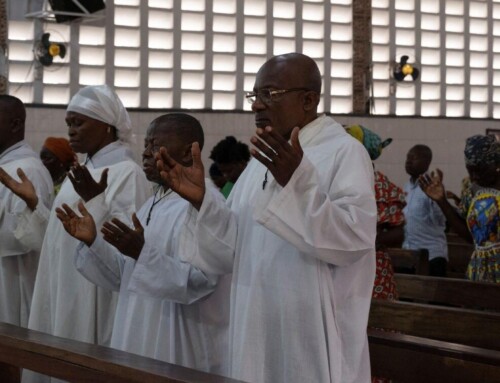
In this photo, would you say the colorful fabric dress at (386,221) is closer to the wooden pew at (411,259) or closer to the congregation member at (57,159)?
the wooden pew at (411,259)

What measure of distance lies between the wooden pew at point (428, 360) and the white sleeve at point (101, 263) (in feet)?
3.93

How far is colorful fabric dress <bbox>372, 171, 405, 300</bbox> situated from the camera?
235 inches

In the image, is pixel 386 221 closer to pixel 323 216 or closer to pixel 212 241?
pixel 212 241

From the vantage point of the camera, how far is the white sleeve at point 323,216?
3.55 metres

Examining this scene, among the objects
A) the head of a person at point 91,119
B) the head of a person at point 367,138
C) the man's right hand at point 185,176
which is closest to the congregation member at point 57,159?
the head of a person at point 91,119

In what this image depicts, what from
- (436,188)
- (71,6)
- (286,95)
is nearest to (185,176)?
(286,95)

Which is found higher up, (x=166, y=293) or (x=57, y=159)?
(x=57, y=159)

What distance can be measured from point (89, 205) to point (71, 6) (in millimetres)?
7192

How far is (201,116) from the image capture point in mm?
12578

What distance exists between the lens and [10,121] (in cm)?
625

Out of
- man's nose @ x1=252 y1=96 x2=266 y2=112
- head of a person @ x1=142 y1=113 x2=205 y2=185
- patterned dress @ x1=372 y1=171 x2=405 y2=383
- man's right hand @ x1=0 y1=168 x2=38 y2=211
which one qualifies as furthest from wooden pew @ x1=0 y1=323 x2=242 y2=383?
patterned dress @ x1=372 y1=171 x2=405 y2=383

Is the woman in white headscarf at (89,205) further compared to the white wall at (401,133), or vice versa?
the white wall at (401,133)

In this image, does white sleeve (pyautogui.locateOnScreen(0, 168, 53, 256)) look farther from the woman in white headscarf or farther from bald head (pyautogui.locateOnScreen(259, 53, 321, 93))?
bald head (pyautogui.locateOnScreen(259, 53, 321, 93))

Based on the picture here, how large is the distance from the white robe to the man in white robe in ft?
1.23
